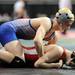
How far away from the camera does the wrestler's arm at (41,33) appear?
455 centimetres

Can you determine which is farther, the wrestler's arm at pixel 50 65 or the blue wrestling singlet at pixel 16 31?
the blue wrestling singlet at pixel 16 31

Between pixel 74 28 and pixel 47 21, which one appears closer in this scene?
pixel 47 21

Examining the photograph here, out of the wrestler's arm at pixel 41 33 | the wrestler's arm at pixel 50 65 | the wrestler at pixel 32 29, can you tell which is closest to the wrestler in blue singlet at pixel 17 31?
the wrestler at pixel 32 29

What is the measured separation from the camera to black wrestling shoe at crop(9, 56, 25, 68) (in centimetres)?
479

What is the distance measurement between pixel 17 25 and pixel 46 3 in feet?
27.1

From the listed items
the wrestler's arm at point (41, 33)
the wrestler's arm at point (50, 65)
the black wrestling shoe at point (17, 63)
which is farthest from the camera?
the black wrestling shoe at point (17, 63)

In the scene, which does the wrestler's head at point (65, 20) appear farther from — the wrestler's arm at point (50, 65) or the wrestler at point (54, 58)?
the wrestler's arm at point (50, 65)

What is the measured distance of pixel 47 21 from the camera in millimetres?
4695

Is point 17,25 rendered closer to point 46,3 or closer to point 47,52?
point 47,52

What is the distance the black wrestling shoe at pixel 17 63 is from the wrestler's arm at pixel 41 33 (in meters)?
0.26

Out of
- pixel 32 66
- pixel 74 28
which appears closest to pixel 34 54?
pixel 32 66

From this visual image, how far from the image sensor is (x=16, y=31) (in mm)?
4906

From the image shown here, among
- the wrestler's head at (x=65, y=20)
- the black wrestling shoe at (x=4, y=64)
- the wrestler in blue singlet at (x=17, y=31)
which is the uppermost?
the wrestler's head at (x=65, y=20)

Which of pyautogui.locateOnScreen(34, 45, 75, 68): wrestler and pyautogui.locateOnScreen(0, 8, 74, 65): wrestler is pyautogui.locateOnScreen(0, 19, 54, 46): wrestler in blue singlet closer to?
pyautogui.locateOnScreen(0, 8, 74, 65): wrestler
